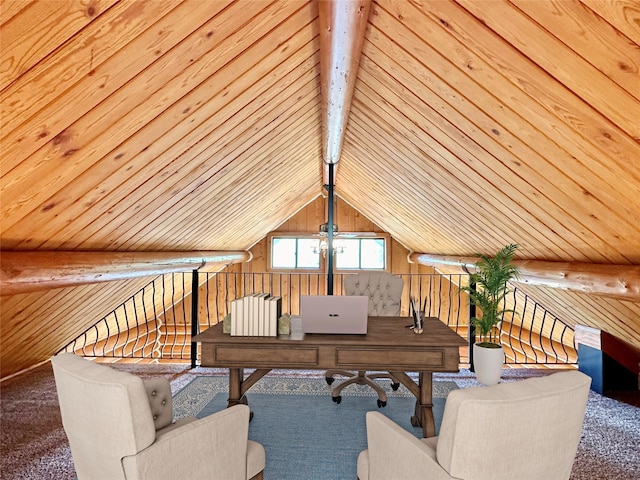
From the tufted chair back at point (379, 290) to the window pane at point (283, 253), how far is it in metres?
5.92

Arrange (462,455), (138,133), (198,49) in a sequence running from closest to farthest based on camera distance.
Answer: (462,455) < (198,49) < (138,133)

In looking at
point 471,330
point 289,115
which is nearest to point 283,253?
point 471,330

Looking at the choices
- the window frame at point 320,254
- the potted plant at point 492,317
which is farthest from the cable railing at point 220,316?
the potted plant at point 492,317

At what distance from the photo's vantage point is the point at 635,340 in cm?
322

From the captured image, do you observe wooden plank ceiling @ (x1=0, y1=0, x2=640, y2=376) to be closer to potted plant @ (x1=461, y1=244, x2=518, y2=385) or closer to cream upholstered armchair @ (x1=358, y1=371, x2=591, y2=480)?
potted plant @ (x1=461, y1=244, x2=518, y2=385)

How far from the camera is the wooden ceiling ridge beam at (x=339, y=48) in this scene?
5.71 ft

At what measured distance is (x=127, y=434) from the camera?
4.13 feet

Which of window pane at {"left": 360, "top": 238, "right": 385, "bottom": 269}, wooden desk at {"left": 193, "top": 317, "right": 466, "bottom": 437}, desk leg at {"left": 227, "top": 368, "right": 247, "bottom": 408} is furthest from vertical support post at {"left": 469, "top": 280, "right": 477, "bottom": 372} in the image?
window pane at {"left": 360, "top": 238, "right": 385, "bottom": 269}

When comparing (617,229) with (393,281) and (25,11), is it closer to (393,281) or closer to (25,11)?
(393,281)

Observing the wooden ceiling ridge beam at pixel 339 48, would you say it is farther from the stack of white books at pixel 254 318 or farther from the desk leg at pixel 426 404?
the desk leg at pixel 426 404

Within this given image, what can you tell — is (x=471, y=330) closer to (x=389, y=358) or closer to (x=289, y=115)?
(x=389, y=358)

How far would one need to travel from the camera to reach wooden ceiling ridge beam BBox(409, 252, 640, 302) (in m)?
2.27

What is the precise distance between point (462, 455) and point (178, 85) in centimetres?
207

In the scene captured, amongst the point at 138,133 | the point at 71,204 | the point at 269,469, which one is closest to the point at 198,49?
the point at 138,133
